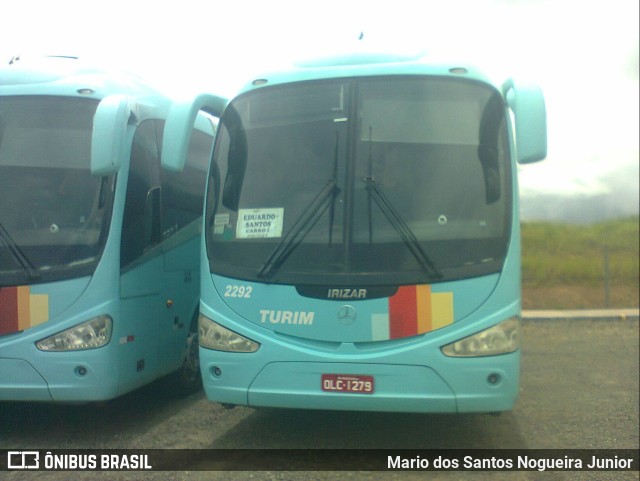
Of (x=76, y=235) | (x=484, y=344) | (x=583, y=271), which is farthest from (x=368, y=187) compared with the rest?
(x=583, y=271)

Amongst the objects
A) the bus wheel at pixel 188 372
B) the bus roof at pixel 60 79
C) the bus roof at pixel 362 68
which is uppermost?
the bus roof at pixel 362 68

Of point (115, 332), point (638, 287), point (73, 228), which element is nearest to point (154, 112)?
point (73, 228)

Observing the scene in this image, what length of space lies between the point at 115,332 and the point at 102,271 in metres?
0.52

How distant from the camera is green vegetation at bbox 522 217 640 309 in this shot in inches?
740

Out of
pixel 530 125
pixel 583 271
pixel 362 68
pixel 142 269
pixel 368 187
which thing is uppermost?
pixel 362 68

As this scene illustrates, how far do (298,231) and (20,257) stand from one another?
2.36 meters

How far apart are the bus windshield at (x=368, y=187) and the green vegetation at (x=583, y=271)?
502 inches

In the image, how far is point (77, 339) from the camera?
587cm

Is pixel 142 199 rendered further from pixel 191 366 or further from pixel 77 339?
pixel 191 366

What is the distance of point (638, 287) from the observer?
2055 centimetres

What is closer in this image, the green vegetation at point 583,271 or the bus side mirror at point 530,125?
the bus side mirror at point 530,125

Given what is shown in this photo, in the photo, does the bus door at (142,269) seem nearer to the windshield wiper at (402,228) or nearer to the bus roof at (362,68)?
the bus roof at (362,68)

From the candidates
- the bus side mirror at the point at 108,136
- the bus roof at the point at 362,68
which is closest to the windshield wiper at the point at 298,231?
the bus roof at the point at 362,68

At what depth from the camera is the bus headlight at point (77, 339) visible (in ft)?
19.2
